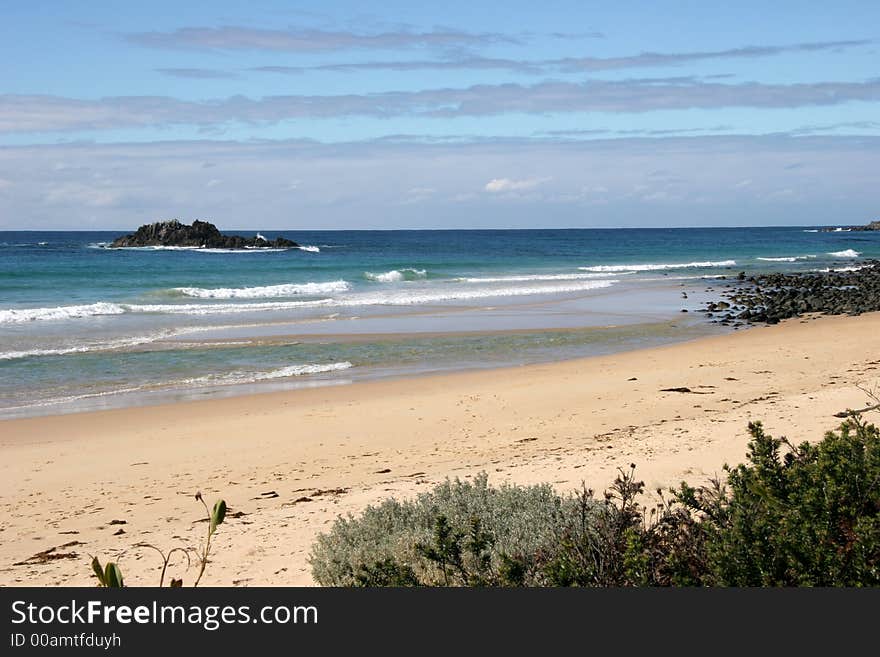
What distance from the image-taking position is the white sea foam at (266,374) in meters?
15.4

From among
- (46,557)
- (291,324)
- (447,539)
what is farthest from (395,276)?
(447,539)

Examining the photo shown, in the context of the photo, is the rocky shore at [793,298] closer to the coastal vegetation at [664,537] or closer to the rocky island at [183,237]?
the coastal vegetation at [664,537]

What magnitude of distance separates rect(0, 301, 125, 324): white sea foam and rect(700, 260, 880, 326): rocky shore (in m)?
19.0

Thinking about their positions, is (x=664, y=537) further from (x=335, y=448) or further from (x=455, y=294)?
(x=455, y=294)

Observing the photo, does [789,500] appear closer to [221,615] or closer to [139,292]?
[221,615]

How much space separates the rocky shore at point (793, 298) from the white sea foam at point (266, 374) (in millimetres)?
12875

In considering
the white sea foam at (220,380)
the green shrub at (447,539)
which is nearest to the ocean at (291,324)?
the white sea foam at (220,380)

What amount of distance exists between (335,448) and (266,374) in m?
6.16

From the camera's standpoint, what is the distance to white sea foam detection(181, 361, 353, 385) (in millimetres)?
15398

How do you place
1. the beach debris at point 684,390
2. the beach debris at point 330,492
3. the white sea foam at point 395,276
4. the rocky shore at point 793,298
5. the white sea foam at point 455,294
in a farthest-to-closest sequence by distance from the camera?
the white sea foam at point 395,276
the white sea foam at point 455,294
the rocky shore at point 793,298
the beach debris at point 684,390
the beach debris at point 330,492

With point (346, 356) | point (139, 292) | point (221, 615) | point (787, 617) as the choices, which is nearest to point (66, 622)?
point (221, 615)

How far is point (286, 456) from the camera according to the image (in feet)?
33.0

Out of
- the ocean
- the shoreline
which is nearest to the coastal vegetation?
the shoreline

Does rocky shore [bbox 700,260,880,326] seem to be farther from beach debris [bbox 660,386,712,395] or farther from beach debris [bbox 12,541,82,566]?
beach debris [bbox 12,541,82,566]
